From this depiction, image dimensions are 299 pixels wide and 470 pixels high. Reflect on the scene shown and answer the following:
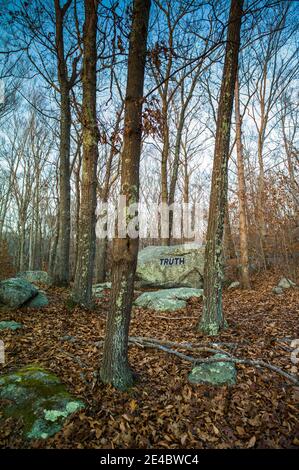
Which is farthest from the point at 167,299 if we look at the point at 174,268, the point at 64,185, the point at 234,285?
the point at 64,185

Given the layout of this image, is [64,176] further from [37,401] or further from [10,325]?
[37,401]

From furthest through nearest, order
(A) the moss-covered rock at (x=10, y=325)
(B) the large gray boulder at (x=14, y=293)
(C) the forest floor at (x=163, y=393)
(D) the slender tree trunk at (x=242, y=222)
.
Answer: (D) the slender tree trunk at (x=242, y=222), (B) the large gray boulder at (x=14, y=293), (A) the moss-covered rock at (x=10, y=325), (C) the forest floor at (x=163, y=393)

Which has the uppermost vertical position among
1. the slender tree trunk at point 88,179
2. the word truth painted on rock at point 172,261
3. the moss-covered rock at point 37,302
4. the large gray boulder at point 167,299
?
the slender tree trunk at point 88,179

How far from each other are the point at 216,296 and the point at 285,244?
7361 mm

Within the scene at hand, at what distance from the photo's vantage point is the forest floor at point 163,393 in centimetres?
262

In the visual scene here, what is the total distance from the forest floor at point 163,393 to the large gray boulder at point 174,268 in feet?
15.3

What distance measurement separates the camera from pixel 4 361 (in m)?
3.79

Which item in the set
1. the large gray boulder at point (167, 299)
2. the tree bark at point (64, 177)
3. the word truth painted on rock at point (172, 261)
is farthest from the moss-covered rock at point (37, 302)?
the word truth painted on rock at point (172, 261)

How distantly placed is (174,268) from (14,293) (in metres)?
6.22

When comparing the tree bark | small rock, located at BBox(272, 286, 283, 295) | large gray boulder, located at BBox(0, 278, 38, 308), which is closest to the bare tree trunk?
the tree bark

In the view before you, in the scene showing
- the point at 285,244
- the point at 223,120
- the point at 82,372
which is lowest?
the point at 82,372

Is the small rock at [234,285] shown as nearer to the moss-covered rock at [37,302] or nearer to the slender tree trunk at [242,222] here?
the slender tree trunk at [242,222]
